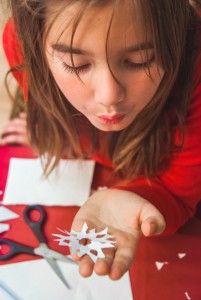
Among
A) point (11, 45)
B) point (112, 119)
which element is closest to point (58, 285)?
point (112, 119)

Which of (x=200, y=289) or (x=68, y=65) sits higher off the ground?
(x=68, y=65)

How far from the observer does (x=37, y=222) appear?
62 centimetres

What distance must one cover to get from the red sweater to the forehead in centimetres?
17

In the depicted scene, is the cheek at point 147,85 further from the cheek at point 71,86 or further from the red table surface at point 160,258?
the red table surface at point 160,258

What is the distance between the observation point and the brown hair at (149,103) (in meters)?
0.40

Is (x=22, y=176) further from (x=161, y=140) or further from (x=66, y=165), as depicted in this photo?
(x=161, y=140)

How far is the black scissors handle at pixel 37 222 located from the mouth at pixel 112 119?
0.19m

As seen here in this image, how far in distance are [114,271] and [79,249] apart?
0.04 meters

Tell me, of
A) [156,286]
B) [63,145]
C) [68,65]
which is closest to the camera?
[68,65]

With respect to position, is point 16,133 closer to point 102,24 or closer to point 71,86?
point 71,86

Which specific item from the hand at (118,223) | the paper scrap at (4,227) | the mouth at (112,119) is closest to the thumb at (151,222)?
the hand at (118,223)

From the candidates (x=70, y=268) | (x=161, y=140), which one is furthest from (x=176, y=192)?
(x=70, y=268)

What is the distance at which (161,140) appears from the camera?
0.59 metres

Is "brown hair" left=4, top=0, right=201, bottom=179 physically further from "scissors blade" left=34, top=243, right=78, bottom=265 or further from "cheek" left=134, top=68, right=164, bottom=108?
"scissors blade" left=34, top=243, right=78, bottom=265
